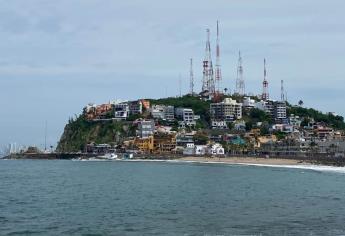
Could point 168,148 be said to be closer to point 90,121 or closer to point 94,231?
point 90,121

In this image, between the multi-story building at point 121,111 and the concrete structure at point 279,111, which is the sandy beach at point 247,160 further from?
the concrete structure at point 279,111

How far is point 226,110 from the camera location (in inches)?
5920

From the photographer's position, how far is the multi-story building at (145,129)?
139 metres

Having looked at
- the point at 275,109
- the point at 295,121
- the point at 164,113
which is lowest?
A: the point at 295,121

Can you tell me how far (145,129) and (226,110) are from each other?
79.9 feet

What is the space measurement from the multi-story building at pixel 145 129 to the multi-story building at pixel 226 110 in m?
20.0

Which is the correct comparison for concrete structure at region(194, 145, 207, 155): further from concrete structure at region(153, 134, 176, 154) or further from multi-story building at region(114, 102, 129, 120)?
multi-story building at region(114, 102, 129, 120)

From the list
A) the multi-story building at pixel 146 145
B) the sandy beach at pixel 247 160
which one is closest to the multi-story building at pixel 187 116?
the multi-story building at pixel 146 145

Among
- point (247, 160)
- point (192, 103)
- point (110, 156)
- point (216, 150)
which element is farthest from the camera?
point (192, 103)

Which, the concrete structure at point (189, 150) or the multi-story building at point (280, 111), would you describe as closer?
the concrete structure at point (189, 150)

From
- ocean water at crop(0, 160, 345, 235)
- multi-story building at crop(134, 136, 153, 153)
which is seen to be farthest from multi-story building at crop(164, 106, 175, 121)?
ocean water at crop(0, 160, 345, 235)

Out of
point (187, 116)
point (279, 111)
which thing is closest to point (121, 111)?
point (187, 116)

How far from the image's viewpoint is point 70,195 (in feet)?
129

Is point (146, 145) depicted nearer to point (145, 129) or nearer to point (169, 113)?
point (145, 129)
